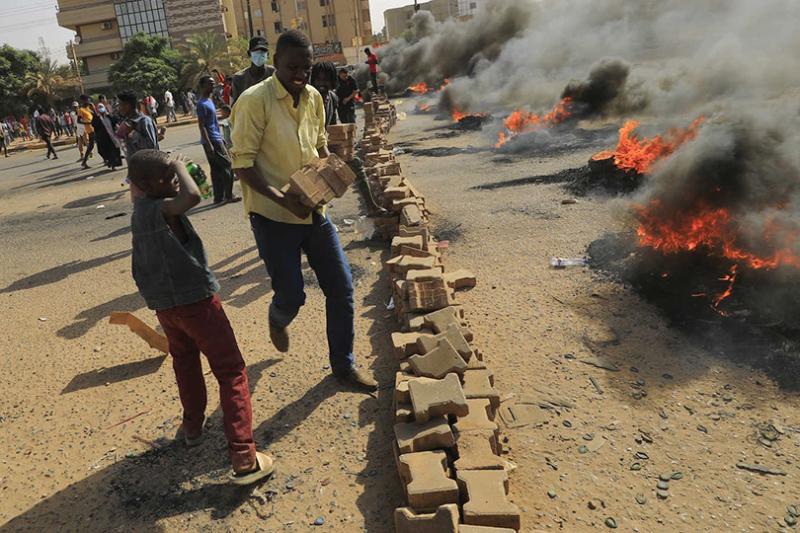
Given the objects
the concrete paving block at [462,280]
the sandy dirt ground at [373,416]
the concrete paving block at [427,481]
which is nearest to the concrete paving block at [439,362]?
the sandy dirt ground at [373,416]

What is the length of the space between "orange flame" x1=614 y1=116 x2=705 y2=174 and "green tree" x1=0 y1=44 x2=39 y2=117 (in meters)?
43.5

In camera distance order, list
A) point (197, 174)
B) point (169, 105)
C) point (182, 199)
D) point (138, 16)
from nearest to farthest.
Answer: point (182, 199), point (197, 174), point (169, 105), point (138, 16)

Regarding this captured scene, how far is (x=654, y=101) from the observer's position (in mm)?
13055

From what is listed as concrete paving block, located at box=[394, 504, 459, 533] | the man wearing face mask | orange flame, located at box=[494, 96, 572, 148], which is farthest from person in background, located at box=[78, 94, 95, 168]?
concrete paving block, located at box=[394, 504, 459, 533]

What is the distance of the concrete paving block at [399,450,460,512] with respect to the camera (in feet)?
7.29

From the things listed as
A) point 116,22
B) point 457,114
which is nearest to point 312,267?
point 457,114

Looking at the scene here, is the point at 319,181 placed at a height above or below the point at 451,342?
above

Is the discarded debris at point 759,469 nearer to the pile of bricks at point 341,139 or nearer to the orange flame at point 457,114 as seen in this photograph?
the pile of bricks at point 341,139

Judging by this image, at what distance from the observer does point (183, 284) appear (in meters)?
2.40

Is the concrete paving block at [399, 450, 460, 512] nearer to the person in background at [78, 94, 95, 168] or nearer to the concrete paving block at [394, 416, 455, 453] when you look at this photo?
the concrete paving block at [394, 416, 455, 453]

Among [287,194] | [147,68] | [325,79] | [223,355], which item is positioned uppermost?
[147,68]

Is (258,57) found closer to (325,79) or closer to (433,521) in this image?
(325,79)

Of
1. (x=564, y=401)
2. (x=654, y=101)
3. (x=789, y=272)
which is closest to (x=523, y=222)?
(x=789, y=272)

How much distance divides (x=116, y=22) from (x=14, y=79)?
23250 millimetres
